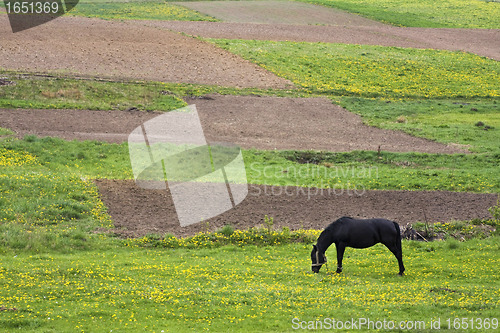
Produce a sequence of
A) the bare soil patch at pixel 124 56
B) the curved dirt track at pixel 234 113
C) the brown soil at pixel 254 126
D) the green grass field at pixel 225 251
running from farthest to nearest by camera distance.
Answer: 1. the bare soil patch at pixel 124 56
2. the brown soil at pixel 254 126
3. the curved dirt track at pixel 234 113
4. the green grass field at pixel 225 251

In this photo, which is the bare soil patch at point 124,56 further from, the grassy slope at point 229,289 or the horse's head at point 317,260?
the horse's head at point 317,260

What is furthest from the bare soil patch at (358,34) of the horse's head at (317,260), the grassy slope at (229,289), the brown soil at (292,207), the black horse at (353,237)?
the horse's head at (317,260)

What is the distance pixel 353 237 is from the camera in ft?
70.1

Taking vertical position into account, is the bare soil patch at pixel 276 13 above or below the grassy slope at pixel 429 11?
above

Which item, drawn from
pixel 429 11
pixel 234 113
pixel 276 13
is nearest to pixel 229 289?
pixel 234 113

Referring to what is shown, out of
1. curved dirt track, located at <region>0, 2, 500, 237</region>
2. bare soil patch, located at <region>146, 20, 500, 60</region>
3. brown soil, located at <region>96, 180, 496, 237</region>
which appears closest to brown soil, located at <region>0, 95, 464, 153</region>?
curved dirt track, located at <region>0, 2, 500, 237</region>

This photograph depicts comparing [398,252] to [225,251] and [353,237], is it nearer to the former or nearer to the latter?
[353,237]

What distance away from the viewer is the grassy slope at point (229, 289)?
56.9 ft

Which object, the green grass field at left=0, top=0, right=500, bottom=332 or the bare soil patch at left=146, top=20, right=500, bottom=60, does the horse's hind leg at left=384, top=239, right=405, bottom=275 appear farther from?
the bare soil patch at left=146, top=20, right=500, bottom=60

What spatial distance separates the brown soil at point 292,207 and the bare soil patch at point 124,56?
23.1m

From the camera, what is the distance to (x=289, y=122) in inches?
1781

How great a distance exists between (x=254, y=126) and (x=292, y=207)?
48.0 feet

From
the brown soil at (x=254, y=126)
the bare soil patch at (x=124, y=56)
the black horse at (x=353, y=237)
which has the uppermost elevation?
the black horse at (x=353, y=237)

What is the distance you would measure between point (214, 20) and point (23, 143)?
4781 cm
